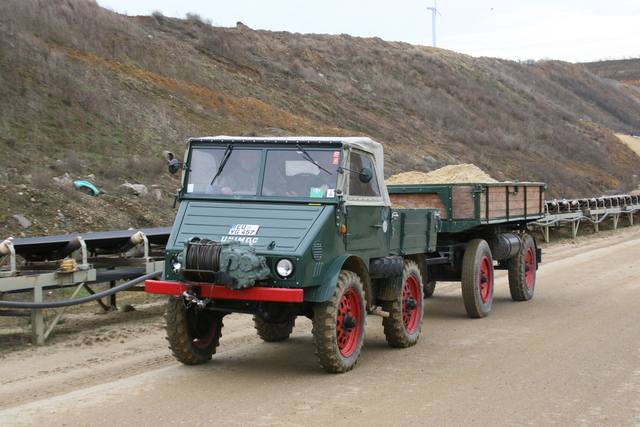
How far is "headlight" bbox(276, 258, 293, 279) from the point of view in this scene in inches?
265

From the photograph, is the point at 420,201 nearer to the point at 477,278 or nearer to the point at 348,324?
the point at 477,278

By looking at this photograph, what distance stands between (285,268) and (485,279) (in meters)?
5.70

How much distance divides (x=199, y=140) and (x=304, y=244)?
2048mm

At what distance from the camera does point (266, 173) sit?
765 centimetres

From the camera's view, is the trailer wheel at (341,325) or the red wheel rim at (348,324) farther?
the red wheel rim at (348,324)

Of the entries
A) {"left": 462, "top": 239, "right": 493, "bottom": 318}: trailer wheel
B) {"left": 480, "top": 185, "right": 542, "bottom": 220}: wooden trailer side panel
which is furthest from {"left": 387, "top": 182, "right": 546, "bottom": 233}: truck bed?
{"left": 462, "top": 239, "right": 493, "bottom": 318}: trailer wheel

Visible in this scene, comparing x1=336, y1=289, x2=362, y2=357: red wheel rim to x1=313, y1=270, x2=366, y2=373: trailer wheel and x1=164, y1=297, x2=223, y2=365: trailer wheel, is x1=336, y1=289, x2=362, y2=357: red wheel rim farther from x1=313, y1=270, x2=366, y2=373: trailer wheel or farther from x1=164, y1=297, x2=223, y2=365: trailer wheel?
x1=164, y1=297, x2=223, y2=365: trailer wheel

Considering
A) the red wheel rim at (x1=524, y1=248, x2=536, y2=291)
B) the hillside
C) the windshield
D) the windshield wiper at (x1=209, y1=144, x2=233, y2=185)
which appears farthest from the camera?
the hillside

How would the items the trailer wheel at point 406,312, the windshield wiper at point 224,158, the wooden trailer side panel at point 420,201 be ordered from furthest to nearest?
the wooden trailer side panel at point 420,201 → the trailer wheel at point 406,312 → the windshield wiper at point 224,158

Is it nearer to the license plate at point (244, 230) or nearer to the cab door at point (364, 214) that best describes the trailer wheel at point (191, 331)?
the license plate at point (244, 230)

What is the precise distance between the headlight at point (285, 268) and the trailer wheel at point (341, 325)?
55cm

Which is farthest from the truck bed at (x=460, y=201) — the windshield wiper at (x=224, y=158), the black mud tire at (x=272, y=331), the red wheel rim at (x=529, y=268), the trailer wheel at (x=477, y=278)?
the windshield wiper at (x=224, y=158)

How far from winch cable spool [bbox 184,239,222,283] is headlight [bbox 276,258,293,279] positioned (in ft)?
1.91

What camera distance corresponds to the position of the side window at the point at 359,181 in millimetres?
7688
